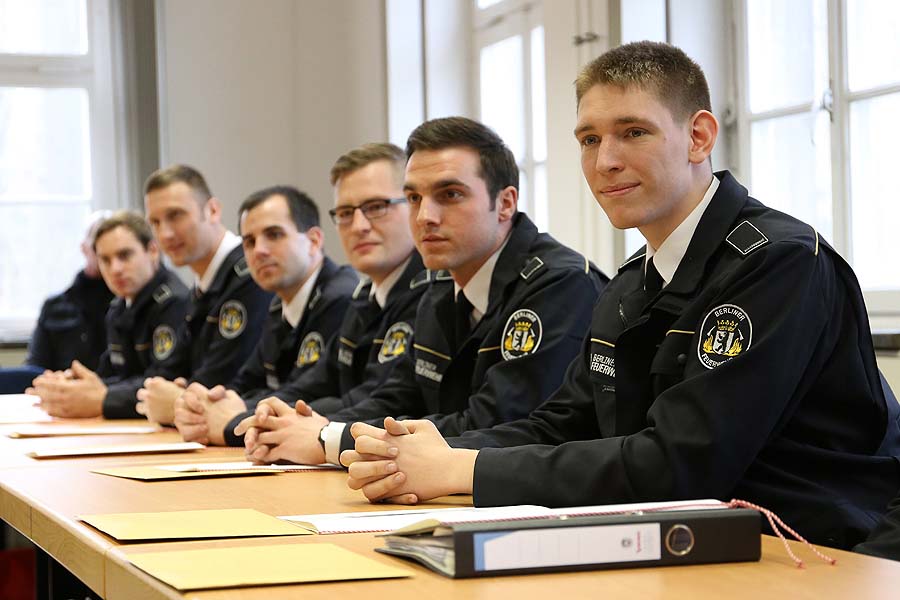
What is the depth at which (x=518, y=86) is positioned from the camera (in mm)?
5125

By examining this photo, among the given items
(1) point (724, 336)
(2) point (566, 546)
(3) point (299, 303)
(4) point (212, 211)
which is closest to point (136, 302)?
(4) point (212, 211)

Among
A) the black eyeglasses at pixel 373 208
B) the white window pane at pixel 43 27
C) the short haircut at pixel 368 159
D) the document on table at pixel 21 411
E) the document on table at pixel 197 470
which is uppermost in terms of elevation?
the white window pane at pixel 43 27

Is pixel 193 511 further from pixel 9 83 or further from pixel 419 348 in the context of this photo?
pixel 9 83

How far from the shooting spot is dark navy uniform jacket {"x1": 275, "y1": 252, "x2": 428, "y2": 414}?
3.18m

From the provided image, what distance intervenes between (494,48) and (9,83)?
2.78m

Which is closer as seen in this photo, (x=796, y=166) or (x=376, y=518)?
(x=376, y=518)

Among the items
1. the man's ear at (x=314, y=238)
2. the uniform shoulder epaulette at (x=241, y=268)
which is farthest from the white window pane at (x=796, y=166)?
the uniform shoulder epaulette at (x=241, y=268)

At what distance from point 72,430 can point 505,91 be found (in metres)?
2.54

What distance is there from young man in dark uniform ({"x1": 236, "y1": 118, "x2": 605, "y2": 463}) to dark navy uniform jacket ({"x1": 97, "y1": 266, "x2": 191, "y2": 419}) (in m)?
1.99

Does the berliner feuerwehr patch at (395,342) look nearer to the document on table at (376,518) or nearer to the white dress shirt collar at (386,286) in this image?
the white dress shirt collar at (386,286)

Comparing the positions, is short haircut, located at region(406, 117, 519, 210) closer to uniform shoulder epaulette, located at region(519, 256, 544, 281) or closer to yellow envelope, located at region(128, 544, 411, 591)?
uniform shoulder epaulette, located at region(519, 256, 544, 281)

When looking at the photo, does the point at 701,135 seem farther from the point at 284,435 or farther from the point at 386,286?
the point at 386,286

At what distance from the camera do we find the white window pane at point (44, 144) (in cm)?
663

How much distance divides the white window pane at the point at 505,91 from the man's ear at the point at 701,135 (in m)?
2.95
